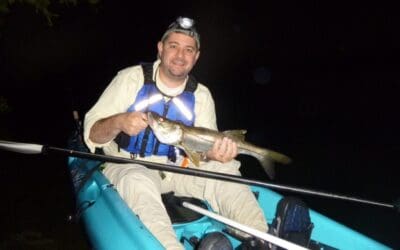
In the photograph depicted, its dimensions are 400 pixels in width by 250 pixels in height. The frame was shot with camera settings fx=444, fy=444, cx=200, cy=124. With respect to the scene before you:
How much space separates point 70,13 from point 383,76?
85.0 ft

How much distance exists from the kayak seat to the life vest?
0.45m

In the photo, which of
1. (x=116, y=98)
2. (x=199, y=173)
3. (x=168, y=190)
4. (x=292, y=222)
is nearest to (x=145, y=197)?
(x=199, y=173)

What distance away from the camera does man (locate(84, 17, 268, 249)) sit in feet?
13.7

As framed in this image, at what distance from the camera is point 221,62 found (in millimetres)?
29297

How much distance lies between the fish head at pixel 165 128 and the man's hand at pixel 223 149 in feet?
1.17

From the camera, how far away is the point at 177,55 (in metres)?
4.48

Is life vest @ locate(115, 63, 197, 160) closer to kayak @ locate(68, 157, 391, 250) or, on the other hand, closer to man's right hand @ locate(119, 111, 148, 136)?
kayak @ locate(68, 157, 391, 250)

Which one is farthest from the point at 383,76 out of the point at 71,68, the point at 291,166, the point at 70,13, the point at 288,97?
the point at 70,13

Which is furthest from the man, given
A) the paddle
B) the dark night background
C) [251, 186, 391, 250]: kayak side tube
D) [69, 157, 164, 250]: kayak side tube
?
the dark night background

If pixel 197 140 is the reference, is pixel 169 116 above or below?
above

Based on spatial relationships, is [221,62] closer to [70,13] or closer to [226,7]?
[70,13]

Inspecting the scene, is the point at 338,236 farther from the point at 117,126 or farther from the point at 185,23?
the point at 185,23

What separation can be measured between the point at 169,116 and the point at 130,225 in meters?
1.47

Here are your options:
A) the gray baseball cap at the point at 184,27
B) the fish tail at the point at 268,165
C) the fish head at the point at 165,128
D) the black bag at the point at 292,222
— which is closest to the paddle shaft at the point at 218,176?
the black bag at the point at 292,222
